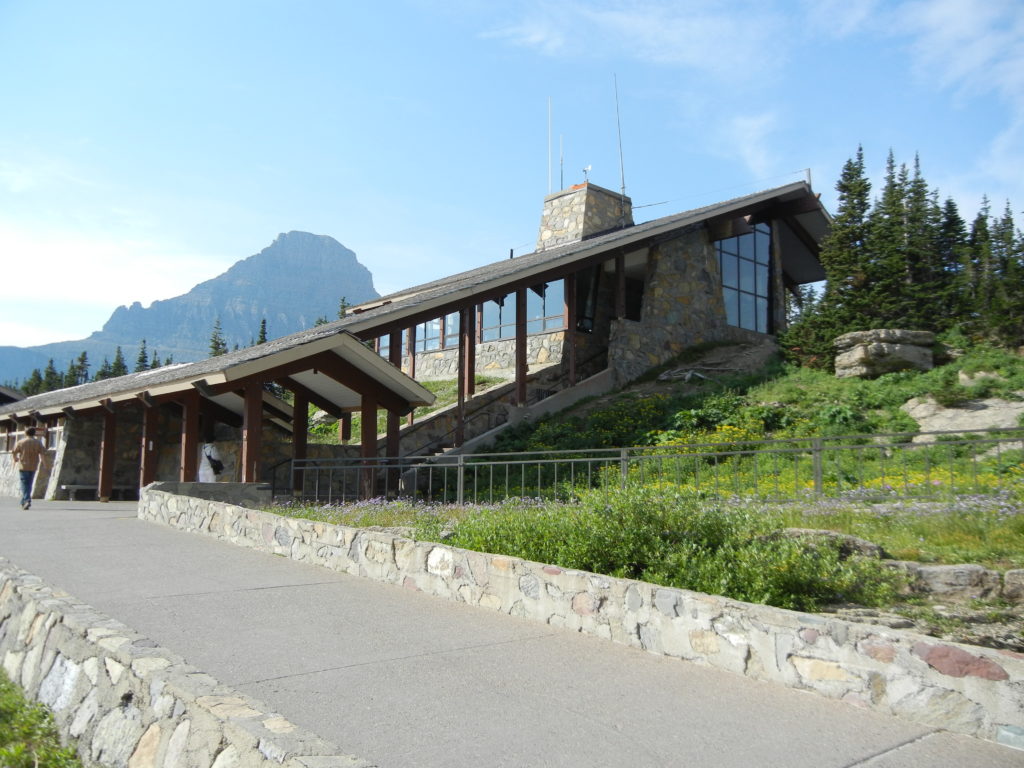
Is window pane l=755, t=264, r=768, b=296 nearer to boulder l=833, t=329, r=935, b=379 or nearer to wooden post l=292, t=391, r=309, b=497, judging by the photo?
boulder l=833, t=329, r=935, b=379

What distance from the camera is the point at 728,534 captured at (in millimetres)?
6199

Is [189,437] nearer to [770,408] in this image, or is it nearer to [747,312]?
[770,408]

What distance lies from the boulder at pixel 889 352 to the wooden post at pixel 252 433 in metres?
13.1

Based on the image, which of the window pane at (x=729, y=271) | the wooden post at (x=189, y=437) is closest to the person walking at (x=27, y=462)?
the wooden post at (x=189, y=437)

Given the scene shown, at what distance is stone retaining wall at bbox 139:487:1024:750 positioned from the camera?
142 inches

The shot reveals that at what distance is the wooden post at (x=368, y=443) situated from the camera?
575 inches

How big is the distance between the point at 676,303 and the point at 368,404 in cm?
1265

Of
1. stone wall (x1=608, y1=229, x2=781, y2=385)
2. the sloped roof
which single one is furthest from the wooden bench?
stone wall (x1=608, y1=229, x2=781, y2=385)

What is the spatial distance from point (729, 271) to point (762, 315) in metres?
2.59

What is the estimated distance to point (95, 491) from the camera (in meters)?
19.5

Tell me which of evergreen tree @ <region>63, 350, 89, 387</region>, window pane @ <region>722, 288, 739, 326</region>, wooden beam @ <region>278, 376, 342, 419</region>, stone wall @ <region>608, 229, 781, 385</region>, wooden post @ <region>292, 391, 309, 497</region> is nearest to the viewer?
wooden beam @ <region>278, 376, 342, 419</region>

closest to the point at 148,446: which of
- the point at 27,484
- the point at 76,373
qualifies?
the point at 27,484

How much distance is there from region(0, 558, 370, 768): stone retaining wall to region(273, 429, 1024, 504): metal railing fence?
5.23 m

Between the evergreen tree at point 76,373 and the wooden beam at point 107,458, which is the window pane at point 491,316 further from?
the evergreen tree at point 76,373
